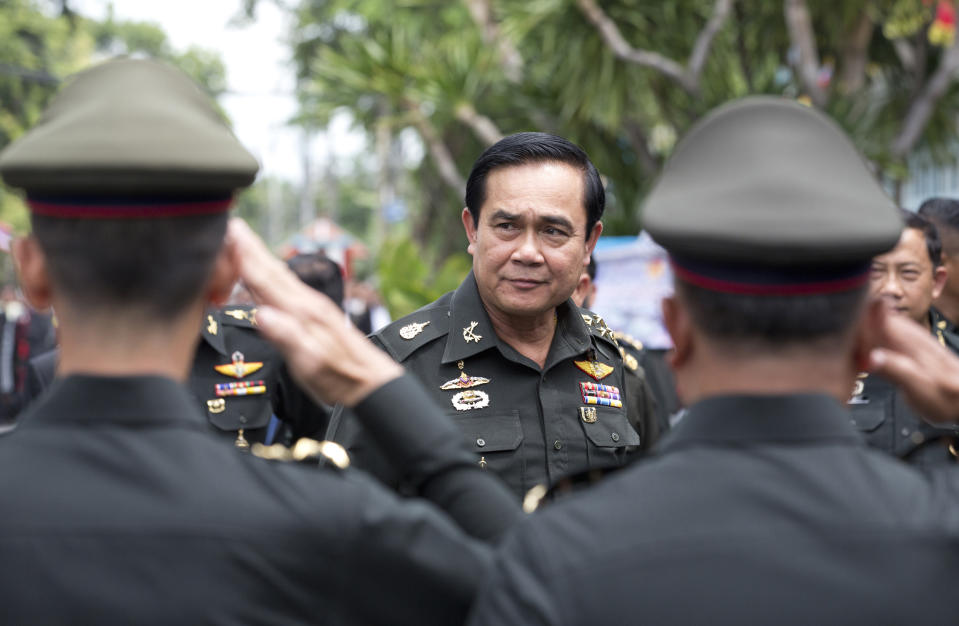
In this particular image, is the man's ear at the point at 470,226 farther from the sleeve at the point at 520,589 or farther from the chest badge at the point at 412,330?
the sleeve at the point at 520,589

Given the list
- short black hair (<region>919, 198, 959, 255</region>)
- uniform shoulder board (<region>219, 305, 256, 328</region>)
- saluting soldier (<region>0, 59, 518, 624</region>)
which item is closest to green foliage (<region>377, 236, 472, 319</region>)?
uniform shoulder board (<region>219, 305, 256, 328</region>)

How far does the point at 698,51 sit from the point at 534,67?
10.6ft

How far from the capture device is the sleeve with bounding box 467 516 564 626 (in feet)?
4.90

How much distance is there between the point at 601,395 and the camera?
3510mm

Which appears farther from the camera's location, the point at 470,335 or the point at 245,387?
the point at 245,387

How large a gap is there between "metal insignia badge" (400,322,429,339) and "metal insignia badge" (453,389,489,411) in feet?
0.83

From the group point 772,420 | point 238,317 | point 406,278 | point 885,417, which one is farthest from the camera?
point 406,278

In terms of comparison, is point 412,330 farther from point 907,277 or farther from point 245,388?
point 907,277

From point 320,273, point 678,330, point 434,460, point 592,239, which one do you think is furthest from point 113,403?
point 320,273

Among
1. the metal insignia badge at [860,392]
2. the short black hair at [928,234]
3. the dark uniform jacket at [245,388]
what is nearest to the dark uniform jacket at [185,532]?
the dark uniform jacket at [245,388]

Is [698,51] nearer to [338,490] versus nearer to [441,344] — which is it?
[441,344]

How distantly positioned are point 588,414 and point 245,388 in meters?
1.85

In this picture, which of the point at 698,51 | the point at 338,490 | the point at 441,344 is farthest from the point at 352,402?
the point at 698,51

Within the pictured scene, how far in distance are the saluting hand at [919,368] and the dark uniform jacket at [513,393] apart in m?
1.56
